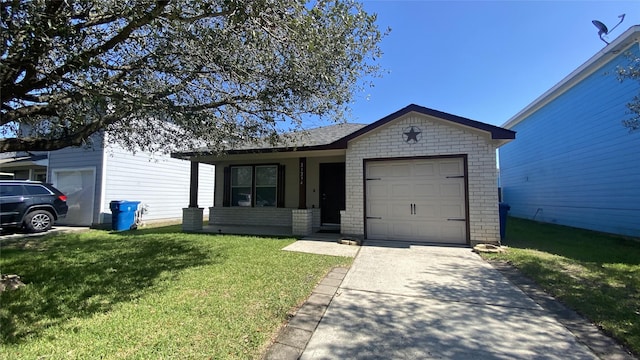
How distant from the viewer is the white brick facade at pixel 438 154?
7062 millimetres

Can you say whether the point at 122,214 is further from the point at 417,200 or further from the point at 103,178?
the point at 417,200

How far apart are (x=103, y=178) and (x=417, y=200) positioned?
474 inches

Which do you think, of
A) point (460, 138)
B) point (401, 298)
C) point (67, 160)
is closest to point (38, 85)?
point (401, 298)

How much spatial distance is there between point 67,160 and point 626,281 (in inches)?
702

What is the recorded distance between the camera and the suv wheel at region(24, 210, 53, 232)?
9.69m

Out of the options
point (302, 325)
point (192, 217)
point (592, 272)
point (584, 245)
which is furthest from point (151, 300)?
point (584, 245)

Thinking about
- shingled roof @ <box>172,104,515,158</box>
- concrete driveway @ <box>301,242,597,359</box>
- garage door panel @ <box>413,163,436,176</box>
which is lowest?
concrete driveway @ <box>301,242,597,359</box>

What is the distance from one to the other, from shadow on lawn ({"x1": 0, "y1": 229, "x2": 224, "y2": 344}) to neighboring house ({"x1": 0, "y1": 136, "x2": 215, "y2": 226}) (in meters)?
3.45

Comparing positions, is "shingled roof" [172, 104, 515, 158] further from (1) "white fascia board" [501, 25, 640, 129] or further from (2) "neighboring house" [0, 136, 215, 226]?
(1) "white fascia board" [501, 25, 640, 129]

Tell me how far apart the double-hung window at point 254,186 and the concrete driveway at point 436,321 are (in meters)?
6.71

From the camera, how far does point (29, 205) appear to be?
31.9 feet

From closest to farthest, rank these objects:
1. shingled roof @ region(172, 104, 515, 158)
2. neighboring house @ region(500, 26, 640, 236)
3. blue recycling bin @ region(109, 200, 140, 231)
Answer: shingled roof @ region(172, 104, 515, 158), neighboring house @ region(500, 26, 640, 236), blue recycling bin @ region(109, 200, 140, 231)

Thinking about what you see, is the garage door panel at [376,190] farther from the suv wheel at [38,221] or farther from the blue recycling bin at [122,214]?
the suv wheel at [38,221]

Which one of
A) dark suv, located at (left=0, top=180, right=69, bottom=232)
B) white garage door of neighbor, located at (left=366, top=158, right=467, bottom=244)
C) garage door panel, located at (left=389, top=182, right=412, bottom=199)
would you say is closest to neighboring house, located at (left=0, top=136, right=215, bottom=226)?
dark suv, located at (left=0, top=180, right=69, bottom=232)
